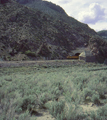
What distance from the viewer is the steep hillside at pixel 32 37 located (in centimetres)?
4225

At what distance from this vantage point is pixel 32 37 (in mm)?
49156

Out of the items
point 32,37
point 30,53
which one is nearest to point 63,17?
point 32,37

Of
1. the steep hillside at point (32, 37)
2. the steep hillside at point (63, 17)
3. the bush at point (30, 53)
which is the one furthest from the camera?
the steep hillside at point (63, 17)

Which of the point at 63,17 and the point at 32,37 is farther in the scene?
the point at 63,17

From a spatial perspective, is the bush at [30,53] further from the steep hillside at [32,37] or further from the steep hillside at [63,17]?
the steep hillside at [63,17]

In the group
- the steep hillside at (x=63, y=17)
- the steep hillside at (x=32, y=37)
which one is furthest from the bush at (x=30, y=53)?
the steep hillside at (x=63, y=17)

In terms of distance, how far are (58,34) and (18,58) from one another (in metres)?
27.4

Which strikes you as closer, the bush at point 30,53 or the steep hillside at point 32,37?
the bush at point 30,53

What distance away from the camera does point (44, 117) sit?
4.88 m

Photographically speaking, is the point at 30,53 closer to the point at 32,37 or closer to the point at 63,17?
the point at 32,37

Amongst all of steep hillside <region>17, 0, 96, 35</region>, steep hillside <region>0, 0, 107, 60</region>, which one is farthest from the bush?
steep hillside <region>17, 0, 96, 35</region>

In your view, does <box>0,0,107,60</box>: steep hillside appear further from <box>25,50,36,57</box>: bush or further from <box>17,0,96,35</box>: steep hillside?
<box>17,0,96,35</box>: steep hillside

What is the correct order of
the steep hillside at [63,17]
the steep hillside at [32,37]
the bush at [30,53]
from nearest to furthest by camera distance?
the bush at [30,53]
the steep hillside at [32,37]
the steep hillside at [63,17]

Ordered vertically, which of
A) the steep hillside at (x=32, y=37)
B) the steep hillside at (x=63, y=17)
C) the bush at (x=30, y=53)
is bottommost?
the bush at (x=30, y=53)
